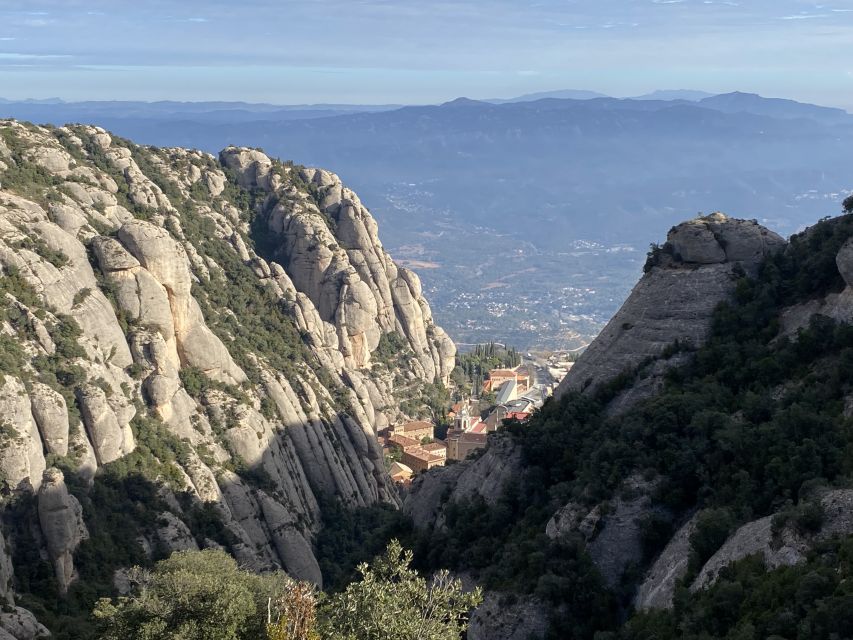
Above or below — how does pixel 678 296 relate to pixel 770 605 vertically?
above

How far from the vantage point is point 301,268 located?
318 ft

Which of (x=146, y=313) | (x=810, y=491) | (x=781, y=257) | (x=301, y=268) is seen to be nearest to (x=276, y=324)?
(x=301, y=268)

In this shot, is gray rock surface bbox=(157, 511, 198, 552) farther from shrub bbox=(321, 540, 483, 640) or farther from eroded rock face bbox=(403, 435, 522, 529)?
shrub bbox=(321, 540, 483, 640)

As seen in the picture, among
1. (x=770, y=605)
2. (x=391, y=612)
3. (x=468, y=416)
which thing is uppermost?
(x=770, y=605)

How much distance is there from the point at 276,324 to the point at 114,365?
2513 centimetres

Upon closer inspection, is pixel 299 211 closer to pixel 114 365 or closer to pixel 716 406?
pixel 114 365

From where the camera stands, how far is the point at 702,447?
3441 centimetres

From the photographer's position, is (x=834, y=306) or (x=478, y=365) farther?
(x=478, y=365)

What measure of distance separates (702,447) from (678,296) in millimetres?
11604

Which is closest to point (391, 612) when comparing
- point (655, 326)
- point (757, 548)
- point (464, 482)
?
point (757, 548)

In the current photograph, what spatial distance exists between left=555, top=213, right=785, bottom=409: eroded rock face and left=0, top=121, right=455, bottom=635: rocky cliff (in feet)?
81.1

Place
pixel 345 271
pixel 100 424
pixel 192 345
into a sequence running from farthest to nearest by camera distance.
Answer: pixel 345 271 < pixel 192 345 < pixel 100 424

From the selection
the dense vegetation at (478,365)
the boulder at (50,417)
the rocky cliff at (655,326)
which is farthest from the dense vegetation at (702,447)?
the dense vegetation at (478,365)

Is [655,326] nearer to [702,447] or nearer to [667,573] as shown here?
[702,447]
